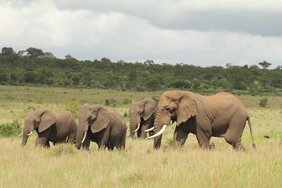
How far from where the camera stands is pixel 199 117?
44.7ft

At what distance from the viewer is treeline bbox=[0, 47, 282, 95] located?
7812cm

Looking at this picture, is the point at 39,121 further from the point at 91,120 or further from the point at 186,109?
the point at 186,109

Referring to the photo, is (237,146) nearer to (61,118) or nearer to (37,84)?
(61,118)

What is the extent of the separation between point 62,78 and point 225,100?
70.3 m

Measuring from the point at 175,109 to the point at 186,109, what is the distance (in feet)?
1.05

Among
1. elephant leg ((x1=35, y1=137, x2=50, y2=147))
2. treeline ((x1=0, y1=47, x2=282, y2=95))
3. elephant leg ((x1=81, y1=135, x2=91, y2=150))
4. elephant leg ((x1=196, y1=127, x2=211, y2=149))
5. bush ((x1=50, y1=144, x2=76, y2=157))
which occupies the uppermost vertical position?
elephant leg ((x1=196, y1=127, x2=211, y2=149))

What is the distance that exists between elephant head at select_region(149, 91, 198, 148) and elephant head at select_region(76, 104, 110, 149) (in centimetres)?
156

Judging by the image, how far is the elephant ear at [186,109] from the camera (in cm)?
1344

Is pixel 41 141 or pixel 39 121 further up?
pixel 39 121

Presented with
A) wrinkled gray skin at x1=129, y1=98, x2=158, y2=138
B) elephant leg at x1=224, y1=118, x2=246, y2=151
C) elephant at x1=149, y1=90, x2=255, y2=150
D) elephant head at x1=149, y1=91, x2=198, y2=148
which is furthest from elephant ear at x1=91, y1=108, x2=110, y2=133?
→ wrinkled gray skin at x1=129, y1=98, x2=158, y2=138

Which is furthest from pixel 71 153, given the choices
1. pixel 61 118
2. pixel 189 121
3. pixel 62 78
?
pixel 62 78

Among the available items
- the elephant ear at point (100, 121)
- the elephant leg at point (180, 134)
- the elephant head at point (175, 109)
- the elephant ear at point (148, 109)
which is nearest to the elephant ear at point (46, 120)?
the elephant ear at point (100, 121)

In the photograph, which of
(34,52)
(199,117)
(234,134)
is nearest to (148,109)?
(234,134)

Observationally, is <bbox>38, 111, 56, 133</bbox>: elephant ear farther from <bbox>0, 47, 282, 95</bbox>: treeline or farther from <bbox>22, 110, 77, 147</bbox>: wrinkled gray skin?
<bbox>0, 47, 282, 95</bbox>: treeline
